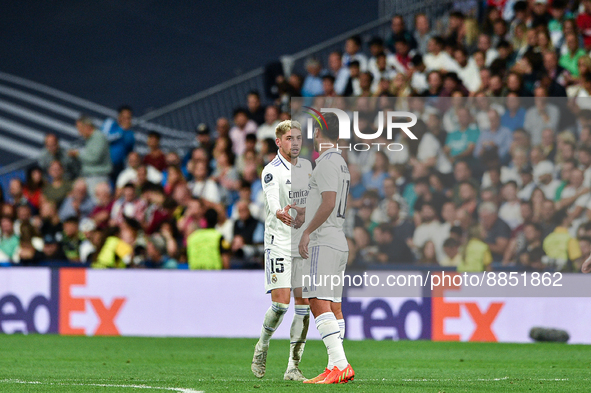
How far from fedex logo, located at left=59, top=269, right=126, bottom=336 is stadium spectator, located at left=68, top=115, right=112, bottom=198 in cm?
299

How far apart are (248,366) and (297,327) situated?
63.7 inches

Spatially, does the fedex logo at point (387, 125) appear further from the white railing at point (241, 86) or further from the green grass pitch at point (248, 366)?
the white railing at point (241, 86)

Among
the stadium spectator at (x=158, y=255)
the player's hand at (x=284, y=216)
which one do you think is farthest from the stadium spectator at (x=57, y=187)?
the player's hand at (x=284, y=216)

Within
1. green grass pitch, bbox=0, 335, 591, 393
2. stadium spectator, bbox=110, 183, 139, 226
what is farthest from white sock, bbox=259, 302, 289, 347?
stadium spectator, bbox=110, 183, 139, 226

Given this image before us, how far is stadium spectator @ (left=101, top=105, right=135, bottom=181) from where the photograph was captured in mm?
16938

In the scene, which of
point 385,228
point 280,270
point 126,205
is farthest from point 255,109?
point 280,270

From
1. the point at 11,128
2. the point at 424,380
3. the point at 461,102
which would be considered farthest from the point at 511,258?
the point at 11,128

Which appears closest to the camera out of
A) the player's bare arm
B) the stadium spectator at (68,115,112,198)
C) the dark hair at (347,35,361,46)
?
the player's bare arm

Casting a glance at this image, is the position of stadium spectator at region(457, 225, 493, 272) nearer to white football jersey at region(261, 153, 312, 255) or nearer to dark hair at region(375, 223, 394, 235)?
dark hair at region(375, 223, 394, 235)

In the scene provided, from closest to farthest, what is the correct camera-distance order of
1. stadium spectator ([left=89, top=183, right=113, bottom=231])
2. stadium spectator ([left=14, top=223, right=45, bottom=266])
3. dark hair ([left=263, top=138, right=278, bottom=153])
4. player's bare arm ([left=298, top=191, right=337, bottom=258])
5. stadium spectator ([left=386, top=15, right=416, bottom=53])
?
player's bare arm ([left=298, top=191, right=337, bottom=258])
stadium spectator ([left=14, top=223, right=45, bottom=266])
dark hair ([left=263, top=138, right=278, bottom=153])
stadium spectator ([left=89, top=183, right=113, bottom=231])
stadium spectator ([left=386, top=15, right=416, bottom=53])

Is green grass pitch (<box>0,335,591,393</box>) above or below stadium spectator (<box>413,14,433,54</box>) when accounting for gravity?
below

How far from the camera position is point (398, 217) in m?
13.1

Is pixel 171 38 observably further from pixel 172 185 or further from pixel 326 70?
pixel 172 185

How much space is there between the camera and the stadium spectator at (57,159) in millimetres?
16938
